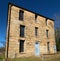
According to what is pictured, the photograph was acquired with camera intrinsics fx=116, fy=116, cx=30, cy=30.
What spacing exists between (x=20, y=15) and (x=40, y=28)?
214 inches

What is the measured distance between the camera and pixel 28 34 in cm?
2052

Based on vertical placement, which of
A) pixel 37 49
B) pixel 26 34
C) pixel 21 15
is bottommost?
pixel 37 49

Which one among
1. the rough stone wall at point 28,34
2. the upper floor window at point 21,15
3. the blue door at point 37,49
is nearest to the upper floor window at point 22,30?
the rough stone wall at point 28,34

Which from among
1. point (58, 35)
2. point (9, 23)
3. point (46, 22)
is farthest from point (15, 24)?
point (58, 35)

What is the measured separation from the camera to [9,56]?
56.1ft

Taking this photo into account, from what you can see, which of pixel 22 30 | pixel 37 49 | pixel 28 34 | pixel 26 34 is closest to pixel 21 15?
pixel 22 30

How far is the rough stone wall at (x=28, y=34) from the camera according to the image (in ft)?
58.9

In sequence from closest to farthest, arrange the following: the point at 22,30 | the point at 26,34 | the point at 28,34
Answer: the point at 22,30 → the point at 26,34 → the point at 28,34

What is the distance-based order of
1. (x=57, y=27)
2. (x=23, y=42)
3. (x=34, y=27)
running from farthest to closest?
1. (x=57, y=27)
2. (x=34, y=27)
3. (x=23, y=42)

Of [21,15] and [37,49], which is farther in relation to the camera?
[37,49]

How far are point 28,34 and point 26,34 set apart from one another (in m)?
0.46

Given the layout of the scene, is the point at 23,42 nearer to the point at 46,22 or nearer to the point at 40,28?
the point at 40,28

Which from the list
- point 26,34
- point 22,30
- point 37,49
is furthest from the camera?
point 37,49

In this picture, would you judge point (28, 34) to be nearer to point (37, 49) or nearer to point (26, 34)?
point (26, 34)
